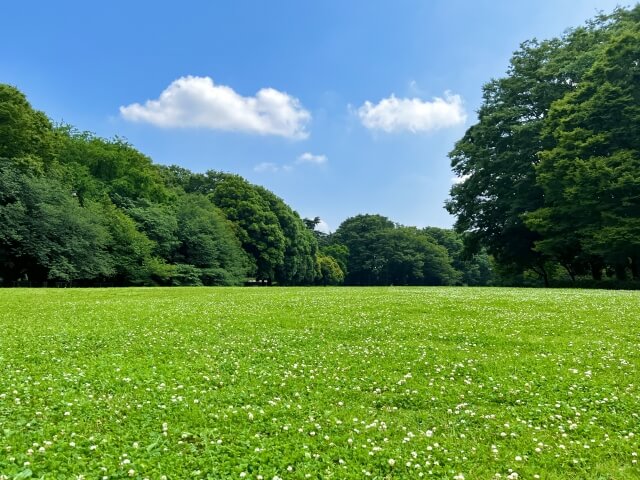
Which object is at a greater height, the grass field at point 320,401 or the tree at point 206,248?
the tree at point 206,248

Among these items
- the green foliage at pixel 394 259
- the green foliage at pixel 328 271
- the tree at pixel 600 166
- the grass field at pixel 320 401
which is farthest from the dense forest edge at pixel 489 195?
the green foliage at pixel 394 259

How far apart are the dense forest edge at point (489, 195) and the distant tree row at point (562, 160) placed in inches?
4.7

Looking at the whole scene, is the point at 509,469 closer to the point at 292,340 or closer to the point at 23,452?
the point at 23,452

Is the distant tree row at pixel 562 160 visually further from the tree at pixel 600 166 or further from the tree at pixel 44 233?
the tree at pixel 44 233

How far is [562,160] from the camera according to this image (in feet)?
115

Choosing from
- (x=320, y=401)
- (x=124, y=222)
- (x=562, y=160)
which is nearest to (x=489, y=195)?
(x=562, y=160)

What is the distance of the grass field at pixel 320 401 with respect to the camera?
4910mm

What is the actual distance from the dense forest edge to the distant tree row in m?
0.12

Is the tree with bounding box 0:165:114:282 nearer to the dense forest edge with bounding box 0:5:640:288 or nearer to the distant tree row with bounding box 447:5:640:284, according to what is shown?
the dense forest edge with bounding box 0:5:640:288

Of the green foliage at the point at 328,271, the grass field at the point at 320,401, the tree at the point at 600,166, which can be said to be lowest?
the grass field at the point at 320,401

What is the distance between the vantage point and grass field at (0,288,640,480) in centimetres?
491

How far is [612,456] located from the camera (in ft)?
16.9

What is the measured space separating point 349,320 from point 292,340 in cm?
336

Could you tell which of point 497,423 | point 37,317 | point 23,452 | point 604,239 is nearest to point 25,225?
point 37,317
